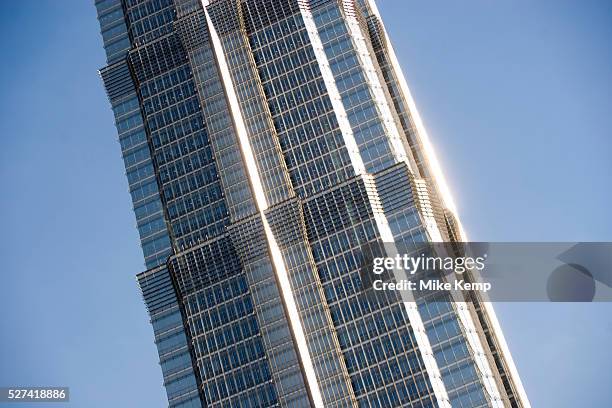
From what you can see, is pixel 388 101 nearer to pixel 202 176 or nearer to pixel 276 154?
pixel 276 154

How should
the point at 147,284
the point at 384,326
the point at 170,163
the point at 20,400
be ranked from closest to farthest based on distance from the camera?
the point at 20,400, the point at 384,326, the point at 147,284, the point at 170,163

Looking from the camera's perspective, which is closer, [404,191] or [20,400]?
[20,400]

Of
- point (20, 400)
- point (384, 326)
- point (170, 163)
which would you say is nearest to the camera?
point (20, 400)

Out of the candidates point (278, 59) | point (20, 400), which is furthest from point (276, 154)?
point (20, 400)

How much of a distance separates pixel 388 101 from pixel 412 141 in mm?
9041

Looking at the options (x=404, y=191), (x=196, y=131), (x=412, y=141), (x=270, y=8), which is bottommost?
(x=404, y=191)

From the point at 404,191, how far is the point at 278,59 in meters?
39.3

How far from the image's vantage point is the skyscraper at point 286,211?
156 meters

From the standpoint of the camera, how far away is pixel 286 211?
168m

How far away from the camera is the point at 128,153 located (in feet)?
623

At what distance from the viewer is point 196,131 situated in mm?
187000

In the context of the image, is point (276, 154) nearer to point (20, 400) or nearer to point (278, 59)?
point (278, 59)

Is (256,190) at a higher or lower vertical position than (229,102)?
lower

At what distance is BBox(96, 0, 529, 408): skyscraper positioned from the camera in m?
156
